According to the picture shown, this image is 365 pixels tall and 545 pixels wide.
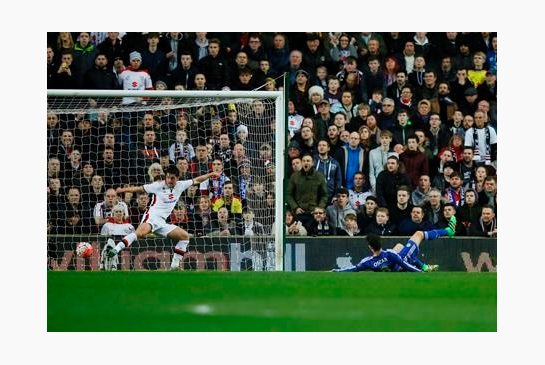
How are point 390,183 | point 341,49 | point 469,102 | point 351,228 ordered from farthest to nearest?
point 341,49 → point 469,102 → point 390,183 → point 351,228

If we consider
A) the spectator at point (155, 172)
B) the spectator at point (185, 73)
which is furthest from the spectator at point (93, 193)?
the spectator at point (185, 73)

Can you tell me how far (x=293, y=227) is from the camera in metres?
11.2

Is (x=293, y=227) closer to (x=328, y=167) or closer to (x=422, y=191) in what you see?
(x=328, y=167)

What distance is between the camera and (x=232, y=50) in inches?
474

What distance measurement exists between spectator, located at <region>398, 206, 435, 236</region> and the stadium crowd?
13 millimetres

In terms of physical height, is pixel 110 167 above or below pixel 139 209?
above

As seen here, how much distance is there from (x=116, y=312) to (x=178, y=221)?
13.5 ft

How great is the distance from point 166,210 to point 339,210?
1.84 m

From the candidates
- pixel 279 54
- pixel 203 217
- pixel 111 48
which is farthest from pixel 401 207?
pixel 111 48

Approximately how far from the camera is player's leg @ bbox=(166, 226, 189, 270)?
34.4 ft

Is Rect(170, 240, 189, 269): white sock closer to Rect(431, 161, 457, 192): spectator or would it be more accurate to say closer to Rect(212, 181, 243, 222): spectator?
Rect(212, 181, 243, 222): spectator

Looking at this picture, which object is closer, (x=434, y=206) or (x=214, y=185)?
(x=214, y=185)

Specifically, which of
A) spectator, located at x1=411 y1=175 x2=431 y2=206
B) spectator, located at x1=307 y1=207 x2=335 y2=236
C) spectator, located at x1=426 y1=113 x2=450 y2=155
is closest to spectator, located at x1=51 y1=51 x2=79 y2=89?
spectator, located at x1=307 y1=207 x2=335 y2=236

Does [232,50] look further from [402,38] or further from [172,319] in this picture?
[172,319]
